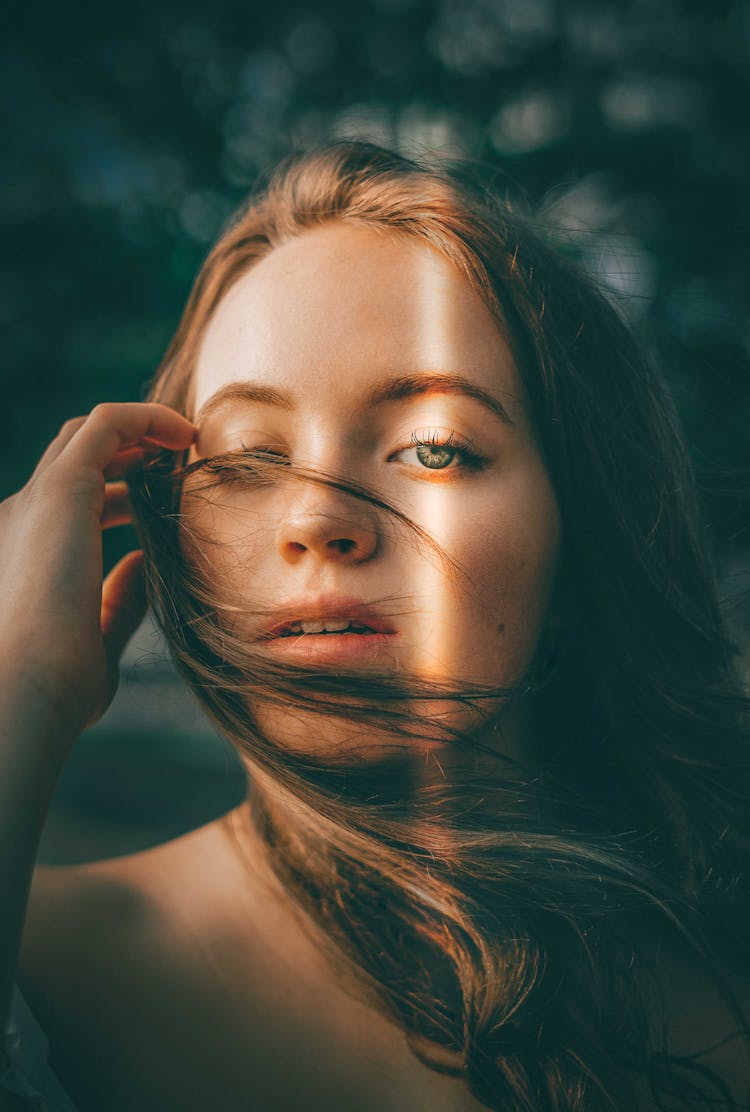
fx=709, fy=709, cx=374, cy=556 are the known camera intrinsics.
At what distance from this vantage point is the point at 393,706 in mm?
585

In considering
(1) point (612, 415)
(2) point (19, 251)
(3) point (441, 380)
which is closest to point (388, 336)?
(3) point (441, 380)

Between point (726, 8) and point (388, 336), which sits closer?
point (388, 336)

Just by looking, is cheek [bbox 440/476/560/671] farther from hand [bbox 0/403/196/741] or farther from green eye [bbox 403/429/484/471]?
hand [bbox 0/403/196/741]

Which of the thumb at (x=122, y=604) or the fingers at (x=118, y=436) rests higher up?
the fingers at (x=118, y=436)

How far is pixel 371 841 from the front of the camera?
0.61m

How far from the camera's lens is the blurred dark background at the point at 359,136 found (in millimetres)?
789

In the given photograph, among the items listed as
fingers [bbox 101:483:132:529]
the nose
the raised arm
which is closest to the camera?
the raised arm

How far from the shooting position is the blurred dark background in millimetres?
789

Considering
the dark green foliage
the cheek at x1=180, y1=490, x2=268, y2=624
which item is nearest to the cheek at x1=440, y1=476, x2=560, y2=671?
the cheek at x1=180, y1=490, x2=268, y2=624

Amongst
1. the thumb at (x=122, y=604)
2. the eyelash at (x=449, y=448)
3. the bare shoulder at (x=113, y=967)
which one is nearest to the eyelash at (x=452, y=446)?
the eyelash at (x=449, y=448)

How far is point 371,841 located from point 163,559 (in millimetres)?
310

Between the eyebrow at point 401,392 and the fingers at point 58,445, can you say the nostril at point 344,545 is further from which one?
the fingers at point 58,445

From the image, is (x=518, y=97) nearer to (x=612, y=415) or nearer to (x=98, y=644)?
(x=612, y=415)

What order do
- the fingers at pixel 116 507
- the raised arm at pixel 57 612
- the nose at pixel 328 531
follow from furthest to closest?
1. the fingers at pixel 116 507
2. the nose at pixel 328 531
3. the raised arm at pixel 57 612
